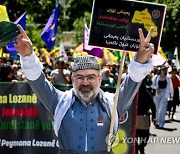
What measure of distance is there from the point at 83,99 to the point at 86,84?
123mm

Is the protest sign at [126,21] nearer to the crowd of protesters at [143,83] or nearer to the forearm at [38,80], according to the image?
the forearm at [38,80]

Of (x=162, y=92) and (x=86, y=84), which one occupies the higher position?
(x=86, y=84)

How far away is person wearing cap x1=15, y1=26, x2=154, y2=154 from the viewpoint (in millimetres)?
4219

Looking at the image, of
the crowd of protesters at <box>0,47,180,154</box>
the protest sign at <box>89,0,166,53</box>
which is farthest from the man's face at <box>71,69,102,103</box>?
the crowd of protesters at <box>0,47,180,154</box>

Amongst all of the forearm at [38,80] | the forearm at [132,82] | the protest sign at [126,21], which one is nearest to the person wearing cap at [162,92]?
the protest sign at [126,21]

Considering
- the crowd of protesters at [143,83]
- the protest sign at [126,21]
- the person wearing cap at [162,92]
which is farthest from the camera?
the person wearing cap at [162,92]

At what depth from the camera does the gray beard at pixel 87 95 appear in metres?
4.23

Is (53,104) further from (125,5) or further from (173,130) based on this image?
(173,130)

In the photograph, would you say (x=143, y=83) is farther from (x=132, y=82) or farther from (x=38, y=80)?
(x=38, y=80)

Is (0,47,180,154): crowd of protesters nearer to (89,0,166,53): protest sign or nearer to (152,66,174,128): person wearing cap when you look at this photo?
(152,66,174,128): person wearing cap

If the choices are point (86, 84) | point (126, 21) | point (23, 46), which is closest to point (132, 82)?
point (86, 84)

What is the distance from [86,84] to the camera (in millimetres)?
4230

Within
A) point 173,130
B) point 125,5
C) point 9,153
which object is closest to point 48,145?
point 9,153

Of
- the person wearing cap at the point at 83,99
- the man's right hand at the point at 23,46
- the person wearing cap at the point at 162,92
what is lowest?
the person wearing cap at the point at 162,92
